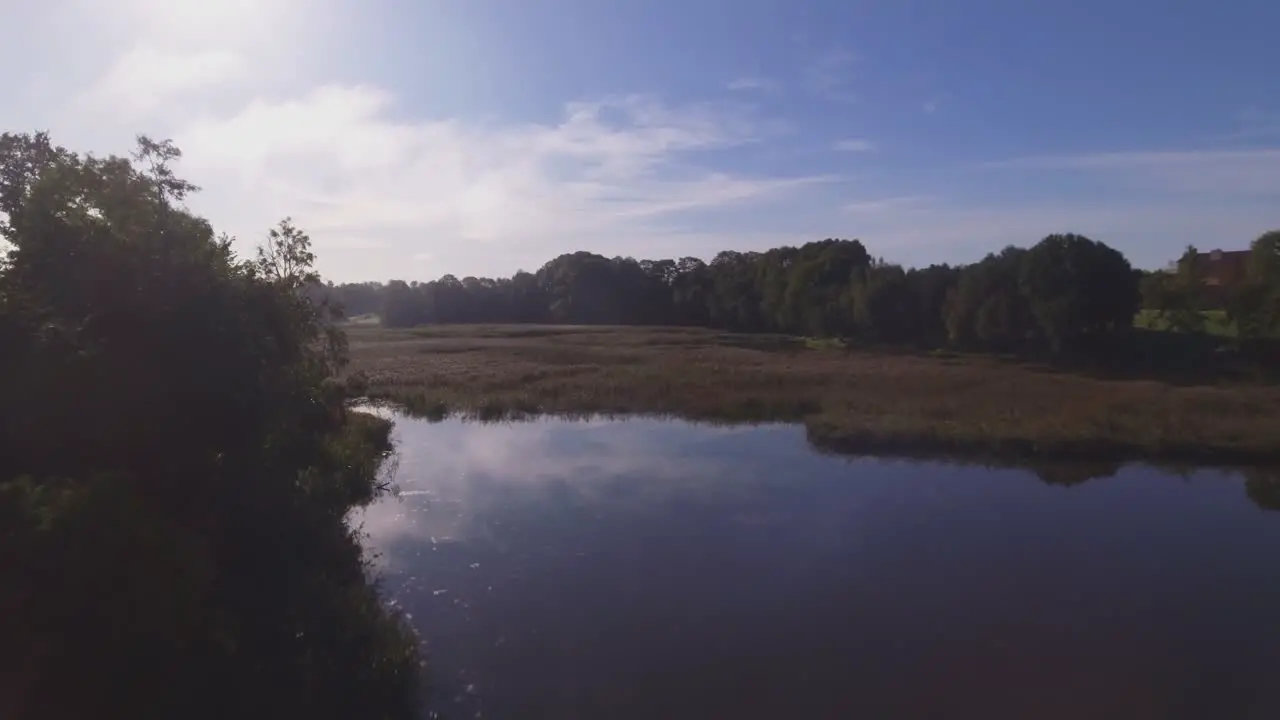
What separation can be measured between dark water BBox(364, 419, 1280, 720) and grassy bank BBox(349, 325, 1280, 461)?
3.09m

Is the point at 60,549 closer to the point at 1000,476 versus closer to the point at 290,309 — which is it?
the point at 290,309

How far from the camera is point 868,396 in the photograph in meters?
44.3

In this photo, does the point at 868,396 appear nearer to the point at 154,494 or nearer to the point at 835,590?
the point at 835,590

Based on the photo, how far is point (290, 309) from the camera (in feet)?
75.4

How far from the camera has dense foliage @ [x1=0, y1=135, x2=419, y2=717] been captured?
11352mm

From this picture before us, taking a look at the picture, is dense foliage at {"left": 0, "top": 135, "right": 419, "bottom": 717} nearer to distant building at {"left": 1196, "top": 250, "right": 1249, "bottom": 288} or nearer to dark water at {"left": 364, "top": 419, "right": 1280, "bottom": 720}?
dark water at {"left": 364, "top": 419, "right": 1280, "bottom": 720}

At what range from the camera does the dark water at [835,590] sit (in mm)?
14820

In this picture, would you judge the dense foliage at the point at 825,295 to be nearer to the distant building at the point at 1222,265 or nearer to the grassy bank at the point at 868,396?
the grassy bank at the point at 868,396

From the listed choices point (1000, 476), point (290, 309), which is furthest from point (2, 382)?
point (1000, 476)

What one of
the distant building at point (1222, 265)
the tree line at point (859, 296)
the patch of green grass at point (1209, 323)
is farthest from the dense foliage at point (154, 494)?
the distant building at point (1222, 265)

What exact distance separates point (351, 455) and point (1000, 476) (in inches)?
838

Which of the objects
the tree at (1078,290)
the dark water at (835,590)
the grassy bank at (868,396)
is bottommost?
the dark water at (835,590)

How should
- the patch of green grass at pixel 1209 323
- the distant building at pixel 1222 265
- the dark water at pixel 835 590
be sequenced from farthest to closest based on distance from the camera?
the distant building at pixel 1222 265, the patch of green grass at pixel 1209 323, the dark water at pixel 835 590

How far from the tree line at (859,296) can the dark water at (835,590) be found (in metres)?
15.7
